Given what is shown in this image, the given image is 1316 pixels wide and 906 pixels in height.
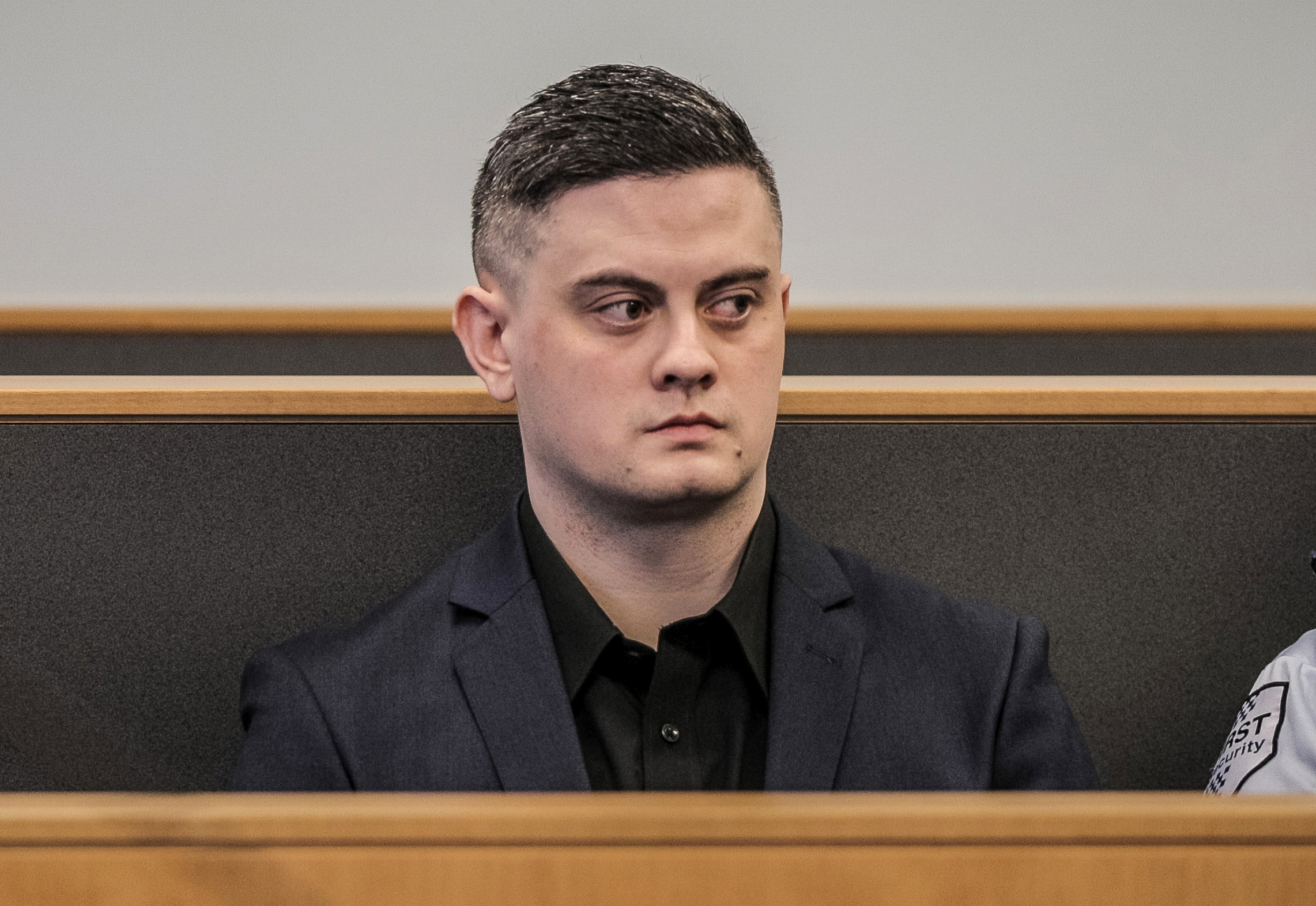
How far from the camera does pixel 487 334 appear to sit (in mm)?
787

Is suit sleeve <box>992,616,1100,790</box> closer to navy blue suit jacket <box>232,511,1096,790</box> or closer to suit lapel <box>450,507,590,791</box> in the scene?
navy blue suit jacket <box>232,511,1096,790</box>

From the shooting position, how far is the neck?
2.44ft

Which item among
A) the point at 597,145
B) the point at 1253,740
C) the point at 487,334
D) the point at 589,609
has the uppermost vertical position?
the point at 597,145

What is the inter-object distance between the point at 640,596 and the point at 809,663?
0.38 ft

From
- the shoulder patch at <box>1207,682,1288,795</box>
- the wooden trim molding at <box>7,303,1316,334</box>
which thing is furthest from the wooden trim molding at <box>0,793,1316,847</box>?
the wooden trim molding at <box>7,303,1316,334</box>

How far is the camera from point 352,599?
0.97m

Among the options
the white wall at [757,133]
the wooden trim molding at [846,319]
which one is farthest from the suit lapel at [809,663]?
the white wall at [757,133]

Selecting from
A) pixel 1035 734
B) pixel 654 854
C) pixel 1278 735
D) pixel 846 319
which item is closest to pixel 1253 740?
pixel 1278 735

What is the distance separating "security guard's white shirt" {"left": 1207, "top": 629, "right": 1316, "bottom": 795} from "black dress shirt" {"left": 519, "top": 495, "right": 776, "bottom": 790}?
1.01 ft

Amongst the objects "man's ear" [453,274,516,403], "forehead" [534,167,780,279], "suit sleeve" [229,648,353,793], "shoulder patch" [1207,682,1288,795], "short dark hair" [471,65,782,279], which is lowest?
"shoulder patch" [1207,682,1288,795]

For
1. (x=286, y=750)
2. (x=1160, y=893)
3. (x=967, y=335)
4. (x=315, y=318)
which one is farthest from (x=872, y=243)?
(x=1160, y=893)

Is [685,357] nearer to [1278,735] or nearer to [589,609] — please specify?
[589,609]

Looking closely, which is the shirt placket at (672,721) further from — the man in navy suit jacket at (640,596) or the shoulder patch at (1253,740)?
the shoulder patch at (1253,740)

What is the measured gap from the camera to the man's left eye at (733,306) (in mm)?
720
